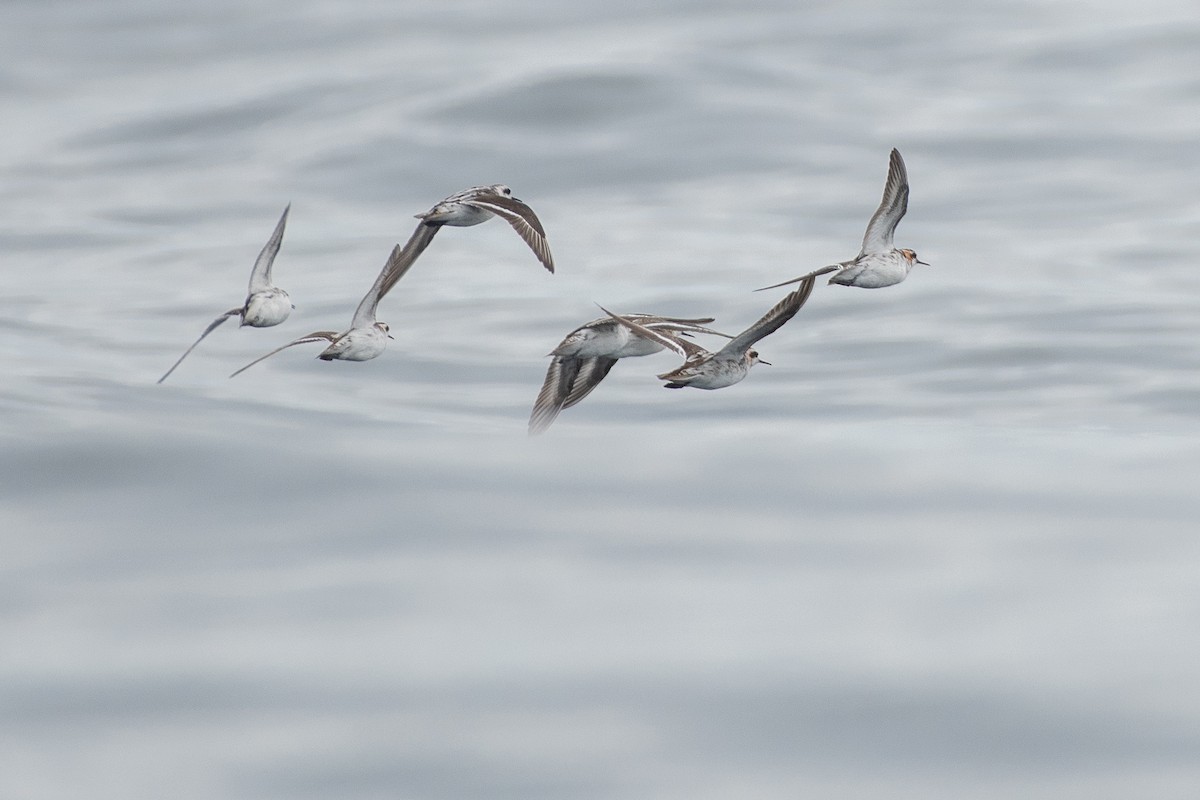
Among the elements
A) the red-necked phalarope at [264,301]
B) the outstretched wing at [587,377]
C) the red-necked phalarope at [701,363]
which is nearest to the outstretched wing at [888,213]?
the red-necked phalarope at [701,363]

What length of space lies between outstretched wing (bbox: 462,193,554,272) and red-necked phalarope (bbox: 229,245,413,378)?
0.79m

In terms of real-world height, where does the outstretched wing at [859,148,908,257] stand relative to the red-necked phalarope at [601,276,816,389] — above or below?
above

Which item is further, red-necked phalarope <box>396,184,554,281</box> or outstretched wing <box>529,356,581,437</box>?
outstretched wing <box>529,356,581,437</box>

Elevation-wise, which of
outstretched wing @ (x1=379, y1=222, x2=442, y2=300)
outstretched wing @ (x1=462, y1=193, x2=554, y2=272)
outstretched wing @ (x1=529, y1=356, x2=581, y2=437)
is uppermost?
outstretched wing @ (x1=462, y1=193, x2=554, y2=272)

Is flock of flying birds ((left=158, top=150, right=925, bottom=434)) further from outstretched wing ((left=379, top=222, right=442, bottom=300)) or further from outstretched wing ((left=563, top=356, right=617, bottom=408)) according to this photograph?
outstretched wing ((left=563, top=356, right=617, bottom=408))

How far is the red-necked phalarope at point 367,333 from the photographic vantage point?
13.2m

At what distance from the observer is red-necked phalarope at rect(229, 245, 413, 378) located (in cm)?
1317

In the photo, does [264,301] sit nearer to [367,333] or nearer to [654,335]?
[367,333]

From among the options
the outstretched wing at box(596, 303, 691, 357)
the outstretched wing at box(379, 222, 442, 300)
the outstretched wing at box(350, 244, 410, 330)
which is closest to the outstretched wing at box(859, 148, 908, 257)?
the outstretched wing at box(596, 303, 691, 357)

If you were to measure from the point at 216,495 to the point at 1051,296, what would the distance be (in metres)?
17.4

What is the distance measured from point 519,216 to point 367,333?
1492 mm

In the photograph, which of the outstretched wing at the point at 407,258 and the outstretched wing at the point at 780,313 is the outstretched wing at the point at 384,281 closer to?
the outstretched wing at the point at 407,258

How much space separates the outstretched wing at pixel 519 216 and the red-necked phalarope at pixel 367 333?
79cm

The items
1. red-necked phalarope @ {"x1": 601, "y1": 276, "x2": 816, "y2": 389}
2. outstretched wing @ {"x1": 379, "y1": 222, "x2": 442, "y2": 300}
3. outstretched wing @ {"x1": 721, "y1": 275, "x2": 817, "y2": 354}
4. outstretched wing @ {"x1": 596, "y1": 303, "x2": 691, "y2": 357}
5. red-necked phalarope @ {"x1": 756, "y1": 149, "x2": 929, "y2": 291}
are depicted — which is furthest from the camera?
red-necked phalarope @ {"x1": 756, "y1": 149, "x2": 929, "y2": 291}
